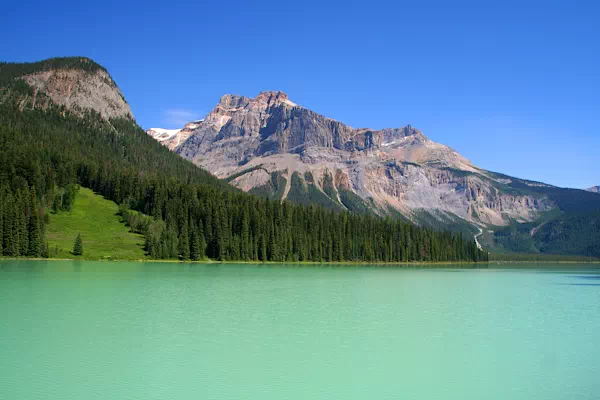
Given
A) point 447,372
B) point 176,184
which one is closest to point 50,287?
point 447,372

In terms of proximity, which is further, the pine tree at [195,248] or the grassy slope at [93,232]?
the pine tree at [195,248]

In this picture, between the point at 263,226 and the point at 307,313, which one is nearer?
the point at 307,313

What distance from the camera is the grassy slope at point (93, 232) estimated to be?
123m

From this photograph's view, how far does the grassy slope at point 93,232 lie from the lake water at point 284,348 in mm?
70180

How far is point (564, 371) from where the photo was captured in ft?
91.2

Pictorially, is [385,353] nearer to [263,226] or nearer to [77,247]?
[77,247]

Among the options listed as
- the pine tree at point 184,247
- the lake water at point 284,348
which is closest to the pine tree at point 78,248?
the pine tree at point 184,247

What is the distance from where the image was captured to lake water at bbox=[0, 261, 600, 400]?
23.6 metres

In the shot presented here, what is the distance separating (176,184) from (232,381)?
477 ft

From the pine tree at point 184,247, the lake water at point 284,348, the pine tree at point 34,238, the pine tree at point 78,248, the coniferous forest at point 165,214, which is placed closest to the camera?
the lake water at point 284,348

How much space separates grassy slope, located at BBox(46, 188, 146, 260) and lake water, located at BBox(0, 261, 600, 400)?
70180 mm

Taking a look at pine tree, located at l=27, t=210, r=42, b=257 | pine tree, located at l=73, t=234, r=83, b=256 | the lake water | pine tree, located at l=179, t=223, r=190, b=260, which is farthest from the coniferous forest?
the lake water

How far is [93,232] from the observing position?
13412 cm

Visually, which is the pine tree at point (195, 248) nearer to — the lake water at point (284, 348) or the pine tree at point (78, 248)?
the pine tree at point (78, 248)
